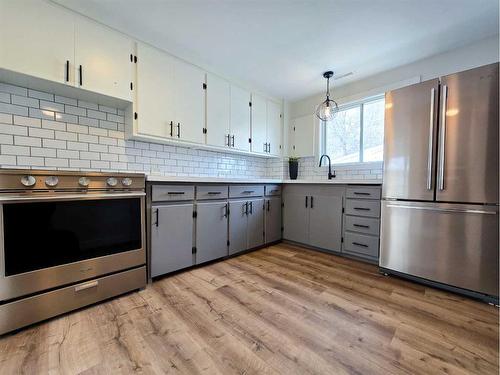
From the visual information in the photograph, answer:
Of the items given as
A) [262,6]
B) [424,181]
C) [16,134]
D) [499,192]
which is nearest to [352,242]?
[424,181]

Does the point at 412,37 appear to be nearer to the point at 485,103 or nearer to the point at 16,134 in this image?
the point at 485,103

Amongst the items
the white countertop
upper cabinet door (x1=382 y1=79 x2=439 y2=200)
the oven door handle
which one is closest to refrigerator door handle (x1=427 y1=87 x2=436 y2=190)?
upper cabinet door (x1=382 y1=79 x2=439 y2=200)

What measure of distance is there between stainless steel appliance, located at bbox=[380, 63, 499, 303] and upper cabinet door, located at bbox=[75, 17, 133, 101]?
252 centimetres

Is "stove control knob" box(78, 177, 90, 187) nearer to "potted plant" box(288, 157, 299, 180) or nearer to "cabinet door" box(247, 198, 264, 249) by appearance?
"cabinet door" box(247, 198, 264, 249)

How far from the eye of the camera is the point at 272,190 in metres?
3.16

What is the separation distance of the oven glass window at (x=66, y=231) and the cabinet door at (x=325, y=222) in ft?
6.81

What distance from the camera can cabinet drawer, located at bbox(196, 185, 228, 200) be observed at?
2.32 metres

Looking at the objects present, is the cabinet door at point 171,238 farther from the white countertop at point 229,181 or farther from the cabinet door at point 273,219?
the cabinet door at point 273,219

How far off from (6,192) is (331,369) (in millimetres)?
1998

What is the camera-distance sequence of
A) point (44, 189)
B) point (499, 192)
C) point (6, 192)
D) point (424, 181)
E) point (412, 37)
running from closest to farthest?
point (6, 192) < point (44, 189) < point (499, 192) < point (424, 181) < point (412, 37)

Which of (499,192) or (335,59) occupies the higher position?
(335,59)

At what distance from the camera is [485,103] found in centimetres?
171

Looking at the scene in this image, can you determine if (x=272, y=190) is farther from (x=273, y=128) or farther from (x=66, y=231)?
(x=66, y=231)

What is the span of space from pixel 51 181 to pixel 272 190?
234 centimetres
